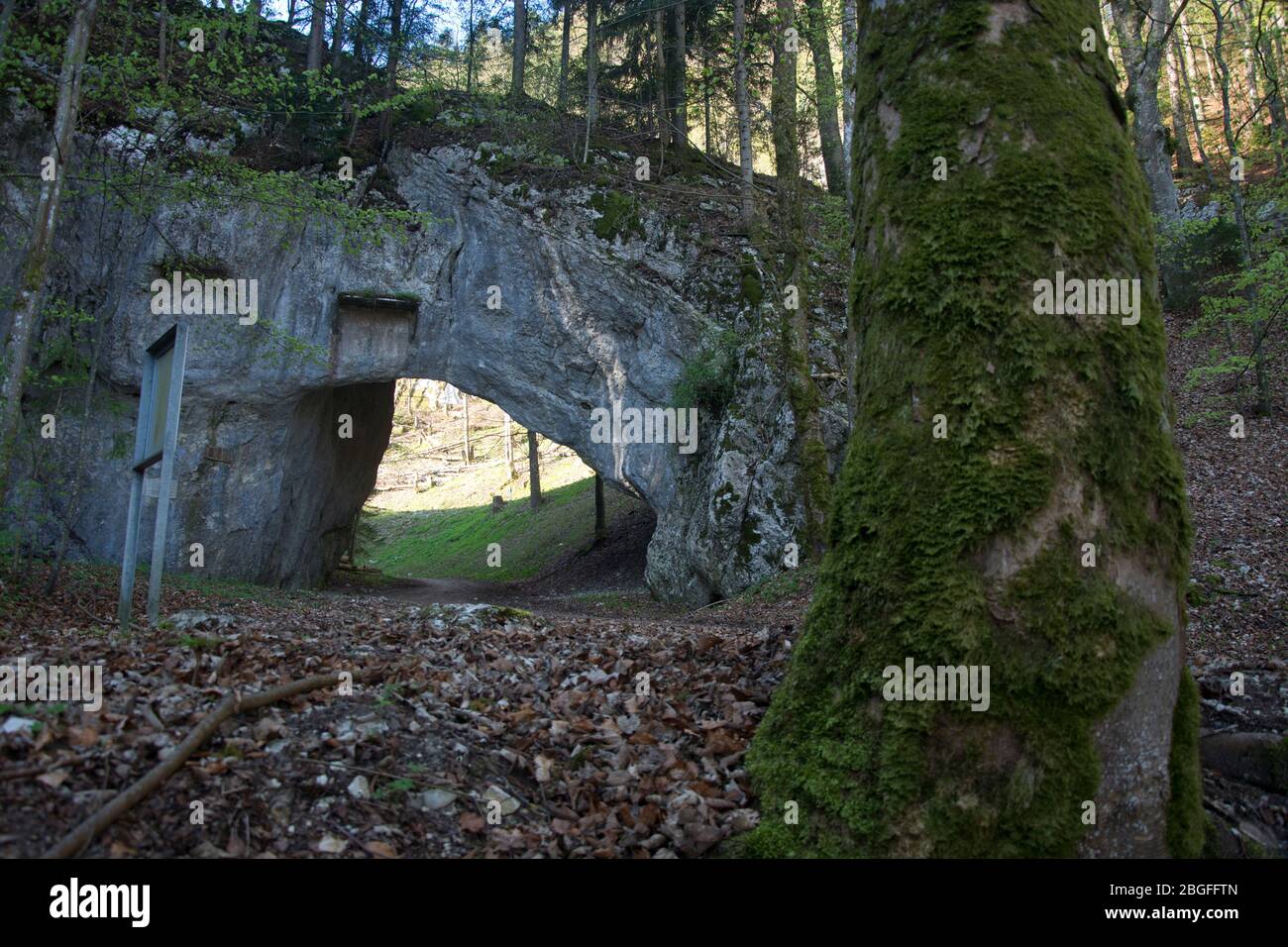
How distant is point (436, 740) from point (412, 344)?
49.4 ft

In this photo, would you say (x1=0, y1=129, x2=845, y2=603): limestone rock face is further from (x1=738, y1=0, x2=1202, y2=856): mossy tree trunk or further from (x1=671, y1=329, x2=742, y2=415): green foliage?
(x1=738, y1=0, x2=1202, y2=856): mossy tree trunk

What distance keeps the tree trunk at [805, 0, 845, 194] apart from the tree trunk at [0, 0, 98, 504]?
8641mm

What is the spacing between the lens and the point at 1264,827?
375cm

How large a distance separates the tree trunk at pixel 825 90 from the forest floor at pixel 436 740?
985 centimetres

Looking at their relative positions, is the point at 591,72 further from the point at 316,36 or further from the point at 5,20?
the point at 5,20

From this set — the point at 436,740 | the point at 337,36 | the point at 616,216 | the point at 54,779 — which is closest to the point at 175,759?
the point at 54,779

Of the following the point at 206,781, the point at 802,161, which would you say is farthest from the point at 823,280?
the point at 206,781

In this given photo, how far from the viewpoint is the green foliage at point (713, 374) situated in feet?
50.8

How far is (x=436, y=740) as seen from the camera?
407 cm

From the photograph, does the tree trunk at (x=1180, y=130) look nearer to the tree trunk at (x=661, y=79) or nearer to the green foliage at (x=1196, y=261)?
the green foliage at (x=1196, y=261)

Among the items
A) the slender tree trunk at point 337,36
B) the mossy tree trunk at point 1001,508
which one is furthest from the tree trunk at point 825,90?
the slender tree trunk at point 337,36
